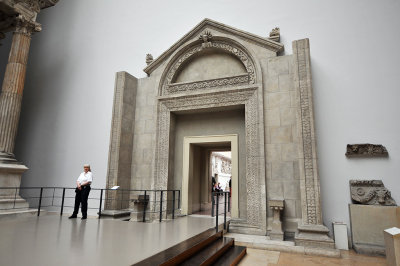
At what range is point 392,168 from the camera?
16.0 feet

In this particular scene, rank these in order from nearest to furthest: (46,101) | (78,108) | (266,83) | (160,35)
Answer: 1. (266,83)
2. (160,35)
3. (78,108)
4. (46,101)

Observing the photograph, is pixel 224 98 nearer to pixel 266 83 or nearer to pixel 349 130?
pixel 266 83

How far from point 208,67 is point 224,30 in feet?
3.42

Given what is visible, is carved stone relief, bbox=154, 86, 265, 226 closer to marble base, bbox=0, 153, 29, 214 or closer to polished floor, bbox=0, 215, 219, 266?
polished floor, bbox=0, 215, 219, 266

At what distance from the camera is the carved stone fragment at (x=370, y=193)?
4651 mm

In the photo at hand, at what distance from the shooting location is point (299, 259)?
408cm

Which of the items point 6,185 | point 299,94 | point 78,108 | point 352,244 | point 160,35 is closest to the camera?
point 352,244

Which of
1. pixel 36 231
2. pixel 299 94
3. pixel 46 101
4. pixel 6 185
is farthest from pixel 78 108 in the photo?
pixel 299 94

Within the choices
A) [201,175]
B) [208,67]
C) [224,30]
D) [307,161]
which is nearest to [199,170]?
[201,175]

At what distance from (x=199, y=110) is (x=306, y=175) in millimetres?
3132

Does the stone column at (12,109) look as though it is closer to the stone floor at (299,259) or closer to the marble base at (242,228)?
the marble base at (242,228)

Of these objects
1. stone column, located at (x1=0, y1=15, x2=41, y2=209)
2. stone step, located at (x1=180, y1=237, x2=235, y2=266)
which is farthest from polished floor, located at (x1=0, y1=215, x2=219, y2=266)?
stone column, located at (x1=0, y1=15, x2=41, y2=209)

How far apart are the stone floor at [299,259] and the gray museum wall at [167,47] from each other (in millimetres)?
987

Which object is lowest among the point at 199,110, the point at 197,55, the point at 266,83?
the point at 199,110
